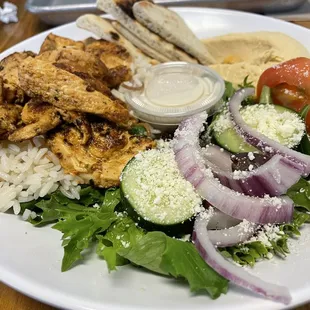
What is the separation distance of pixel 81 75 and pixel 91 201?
2.71 feet

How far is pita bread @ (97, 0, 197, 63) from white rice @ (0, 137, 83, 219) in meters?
1.47

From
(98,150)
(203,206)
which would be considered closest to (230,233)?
(203,206)

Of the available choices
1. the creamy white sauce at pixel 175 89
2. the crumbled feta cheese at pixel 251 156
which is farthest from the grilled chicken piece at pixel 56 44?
the crumbled feta cheese at pixel 251 156

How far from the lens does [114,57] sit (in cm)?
348

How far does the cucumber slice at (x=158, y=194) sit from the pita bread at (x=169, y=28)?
5.20 ft

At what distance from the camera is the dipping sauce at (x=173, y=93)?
2.97m

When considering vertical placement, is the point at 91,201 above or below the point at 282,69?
below

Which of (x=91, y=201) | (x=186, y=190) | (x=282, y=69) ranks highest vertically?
(x=282, y=69)

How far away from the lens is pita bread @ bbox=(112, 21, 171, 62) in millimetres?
3706

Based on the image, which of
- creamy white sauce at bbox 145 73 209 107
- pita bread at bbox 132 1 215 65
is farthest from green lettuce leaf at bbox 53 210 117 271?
pita bread at bbox 132 1 215 65

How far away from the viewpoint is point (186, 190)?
2.18 metres

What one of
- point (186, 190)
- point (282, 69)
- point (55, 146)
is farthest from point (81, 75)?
point (282, 69)

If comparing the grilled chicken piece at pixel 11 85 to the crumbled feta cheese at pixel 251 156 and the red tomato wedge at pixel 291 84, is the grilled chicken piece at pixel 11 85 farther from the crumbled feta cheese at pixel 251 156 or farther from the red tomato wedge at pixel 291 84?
the red tomato wedge at pixel 291 84

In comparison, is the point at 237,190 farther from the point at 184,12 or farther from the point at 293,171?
the point at 184,12
